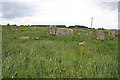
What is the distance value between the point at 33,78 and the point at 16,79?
45 centimetres

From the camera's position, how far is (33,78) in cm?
284

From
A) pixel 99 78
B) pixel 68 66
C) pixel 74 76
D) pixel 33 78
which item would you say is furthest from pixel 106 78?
pixel 33 78

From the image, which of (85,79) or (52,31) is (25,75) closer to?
(85,79)

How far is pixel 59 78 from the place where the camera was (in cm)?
287

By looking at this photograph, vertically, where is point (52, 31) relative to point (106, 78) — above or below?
above

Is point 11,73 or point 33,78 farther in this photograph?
point 11,73

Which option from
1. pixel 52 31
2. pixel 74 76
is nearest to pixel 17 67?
pixel 74 76

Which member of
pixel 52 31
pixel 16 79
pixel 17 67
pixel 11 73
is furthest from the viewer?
pixel 52 31

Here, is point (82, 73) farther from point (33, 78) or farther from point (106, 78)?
point (33, 78)

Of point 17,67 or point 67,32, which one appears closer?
point 17,67

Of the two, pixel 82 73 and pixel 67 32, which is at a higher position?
pixel 67 32

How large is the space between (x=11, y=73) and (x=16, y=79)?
37cm

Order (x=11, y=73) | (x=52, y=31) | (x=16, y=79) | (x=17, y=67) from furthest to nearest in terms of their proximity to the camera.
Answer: (x=52, y=31)
(x=17, y=67)
(x=11, y=73)
(x=16, y=79)

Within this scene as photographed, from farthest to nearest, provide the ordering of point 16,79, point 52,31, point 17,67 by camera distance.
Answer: point 52,31
point 17,67
point 16,79
